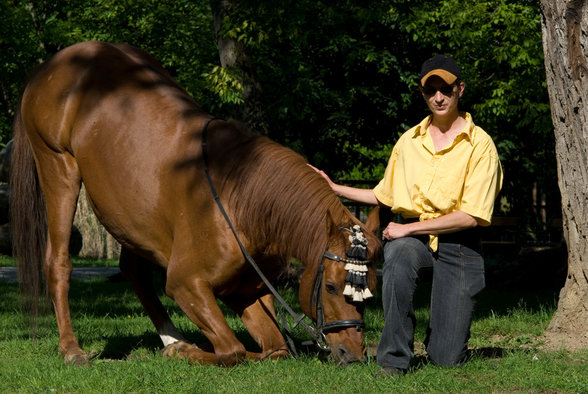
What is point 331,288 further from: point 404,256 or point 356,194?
point 356,194

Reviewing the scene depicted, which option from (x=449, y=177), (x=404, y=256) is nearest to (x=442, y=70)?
(x=449, y=177)

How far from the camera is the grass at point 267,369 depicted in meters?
4.43

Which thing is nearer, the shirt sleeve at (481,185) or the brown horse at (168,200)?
the shirt sleeve at (481,185)

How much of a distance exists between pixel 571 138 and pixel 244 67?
573cm

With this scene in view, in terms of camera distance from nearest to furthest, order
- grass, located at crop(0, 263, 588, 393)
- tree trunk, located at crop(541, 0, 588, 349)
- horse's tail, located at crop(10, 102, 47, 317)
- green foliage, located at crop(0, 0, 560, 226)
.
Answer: grass, located at crop(0, 263, 588, 393) < tree trunk, located at crop(541, 0, 588, 349) < horse's tail, located at crop(10, 102, 47, 317) < green foliage, located at crop(0, 0, 560, 226)

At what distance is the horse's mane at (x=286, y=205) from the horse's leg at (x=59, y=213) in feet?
5.23

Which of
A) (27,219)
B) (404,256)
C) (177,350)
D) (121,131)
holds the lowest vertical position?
(177,350)

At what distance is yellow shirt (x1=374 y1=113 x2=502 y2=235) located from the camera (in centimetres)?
468

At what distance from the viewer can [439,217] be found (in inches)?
186

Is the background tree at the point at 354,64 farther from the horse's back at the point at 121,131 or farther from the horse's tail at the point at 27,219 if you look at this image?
the horse's tail at the point at 27,219

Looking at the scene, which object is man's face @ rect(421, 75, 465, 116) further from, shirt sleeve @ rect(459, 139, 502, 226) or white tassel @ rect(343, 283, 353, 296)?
white tassel @ rect(343, 283, 353, 296)

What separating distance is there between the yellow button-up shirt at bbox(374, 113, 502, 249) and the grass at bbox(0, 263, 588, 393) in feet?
3.23

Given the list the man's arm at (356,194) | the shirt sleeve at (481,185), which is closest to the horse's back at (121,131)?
the man's arm at (356,194)

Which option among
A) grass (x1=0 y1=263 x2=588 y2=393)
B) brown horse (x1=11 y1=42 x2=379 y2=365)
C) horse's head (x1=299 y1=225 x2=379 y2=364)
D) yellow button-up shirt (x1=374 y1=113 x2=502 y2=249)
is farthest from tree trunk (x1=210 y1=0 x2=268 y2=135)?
horse's head (x1=299 y1=225 x2=379 y2=364)
